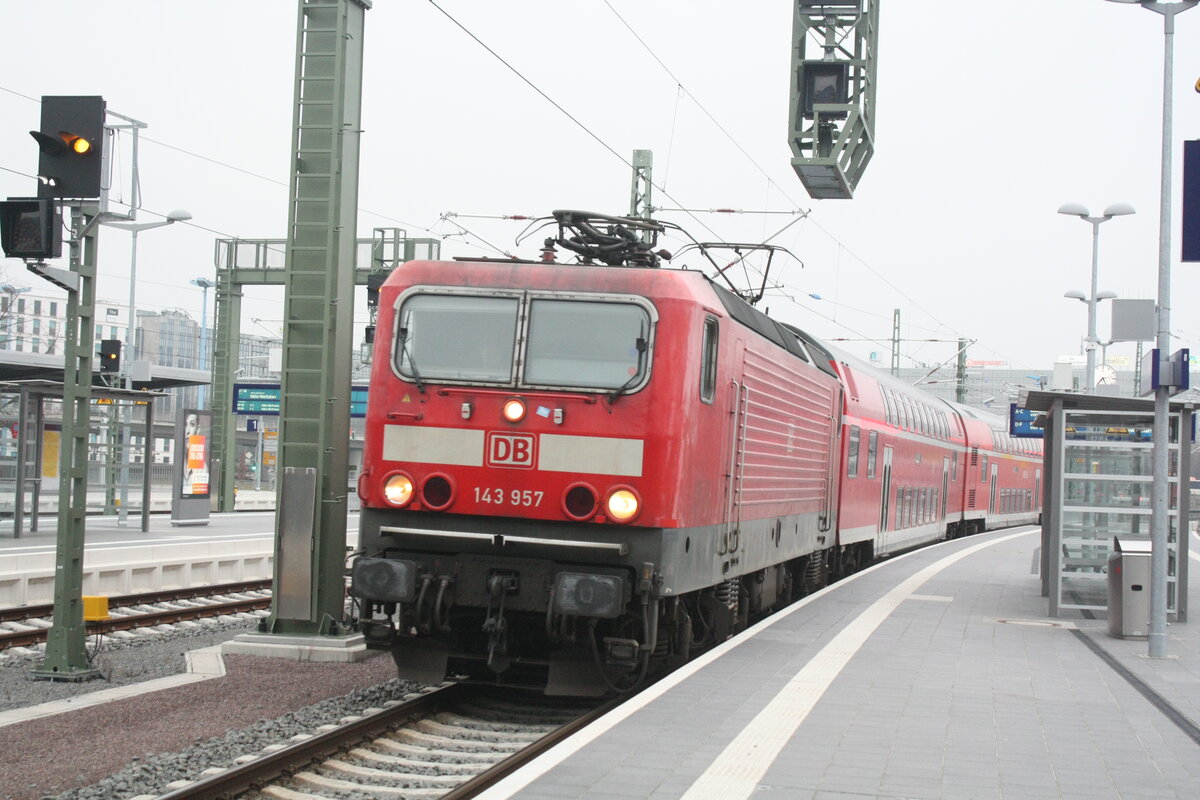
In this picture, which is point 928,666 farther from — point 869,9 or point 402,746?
point 869,9

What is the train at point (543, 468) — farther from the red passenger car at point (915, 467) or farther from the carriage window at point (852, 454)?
the red passenger car at point (915, 467)

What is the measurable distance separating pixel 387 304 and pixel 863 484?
12268 mm

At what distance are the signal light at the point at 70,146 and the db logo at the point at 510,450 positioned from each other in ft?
13.3

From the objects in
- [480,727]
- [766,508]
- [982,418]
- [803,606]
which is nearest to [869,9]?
[766,508]

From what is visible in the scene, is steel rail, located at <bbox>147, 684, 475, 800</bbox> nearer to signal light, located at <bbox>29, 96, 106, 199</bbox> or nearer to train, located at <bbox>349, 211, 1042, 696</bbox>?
train, located at <bbox>349, 211, 1042, 696</bbox>

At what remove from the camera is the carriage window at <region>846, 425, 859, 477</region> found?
18.8 metres

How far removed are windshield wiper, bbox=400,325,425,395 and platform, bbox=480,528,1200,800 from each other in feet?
8.86

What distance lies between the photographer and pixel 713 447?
10.0 metres

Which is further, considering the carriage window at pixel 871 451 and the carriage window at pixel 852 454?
the carriage window at pixel 871 451

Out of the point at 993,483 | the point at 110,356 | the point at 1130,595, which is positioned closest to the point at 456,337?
the point at 1130,595

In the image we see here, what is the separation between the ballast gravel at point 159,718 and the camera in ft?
24.4

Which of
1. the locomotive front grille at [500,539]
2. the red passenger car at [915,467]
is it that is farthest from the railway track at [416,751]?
the red passenger car at [915,467]

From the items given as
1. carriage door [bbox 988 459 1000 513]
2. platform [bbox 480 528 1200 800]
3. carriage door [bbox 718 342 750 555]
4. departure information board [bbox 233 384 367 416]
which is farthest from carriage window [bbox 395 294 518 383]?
carriage door [bbox 988 459 1000 513]

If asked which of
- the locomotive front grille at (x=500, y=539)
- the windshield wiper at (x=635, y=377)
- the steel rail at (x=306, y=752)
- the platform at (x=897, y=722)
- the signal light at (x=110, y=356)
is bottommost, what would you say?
the steel rail at (x=306, y=752)
